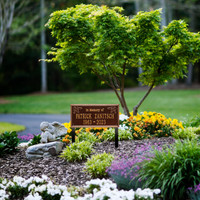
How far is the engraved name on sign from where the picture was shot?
618 centimetres

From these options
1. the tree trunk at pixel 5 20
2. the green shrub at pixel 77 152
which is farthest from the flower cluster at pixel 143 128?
the tree trunk at pixel 5 20

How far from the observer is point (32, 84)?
35.1m

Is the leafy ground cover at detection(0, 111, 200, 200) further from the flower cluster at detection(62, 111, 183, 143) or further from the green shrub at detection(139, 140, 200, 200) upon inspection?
the flower cluster at detection(62, 111, 183, 143)

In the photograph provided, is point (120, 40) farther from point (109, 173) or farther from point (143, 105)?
point (143, 105)

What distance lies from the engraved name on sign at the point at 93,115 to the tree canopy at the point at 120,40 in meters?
1.37

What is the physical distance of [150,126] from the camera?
7.18 m

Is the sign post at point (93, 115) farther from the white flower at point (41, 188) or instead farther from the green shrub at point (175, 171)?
the white flower at point (41, 188)

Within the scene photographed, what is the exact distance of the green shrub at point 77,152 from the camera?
5.43 metres

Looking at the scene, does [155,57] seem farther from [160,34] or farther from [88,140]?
[88,140]

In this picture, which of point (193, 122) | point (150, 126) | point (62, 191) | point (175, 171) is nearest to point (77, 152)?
point (62, 191)

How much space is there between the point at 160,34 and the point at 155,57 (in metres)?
0.67

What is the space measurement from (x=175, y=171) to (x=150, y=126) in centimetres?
306

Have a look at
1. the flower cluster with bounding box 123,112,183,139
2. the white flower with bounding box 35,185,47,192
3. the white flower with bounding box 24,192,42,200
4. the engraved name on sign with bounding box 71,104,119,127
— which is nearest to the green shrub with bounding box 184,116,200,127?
the flower cluster with bounding box 123,112,183,139

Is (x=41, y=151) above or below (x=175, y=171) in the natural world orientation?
below
